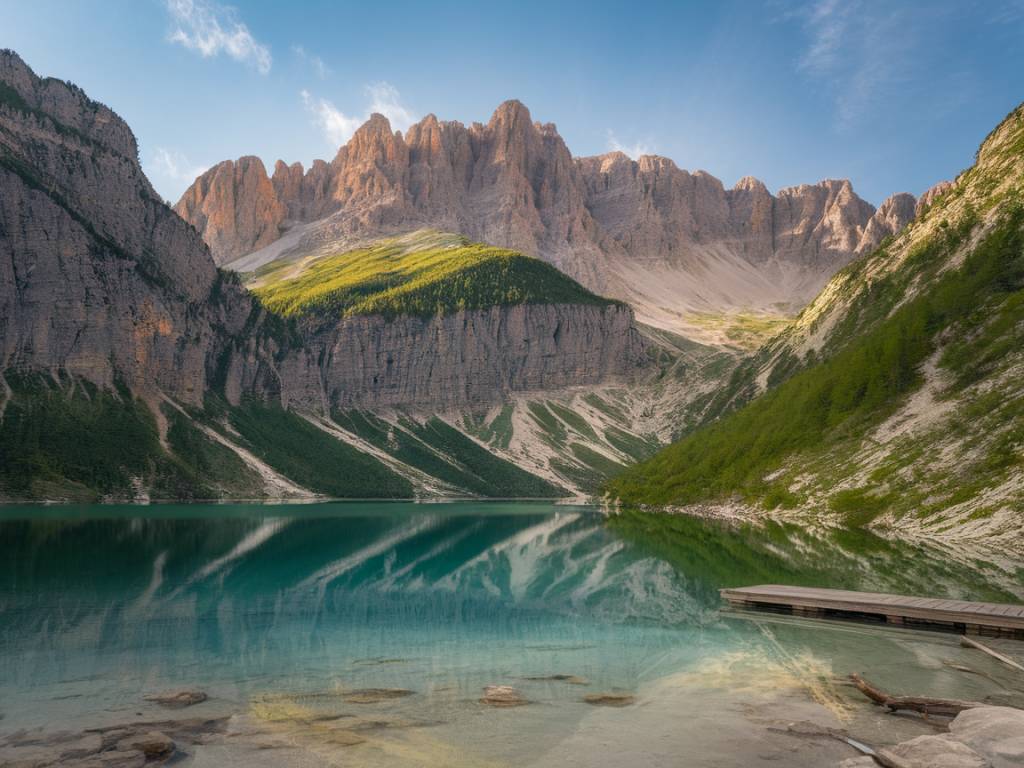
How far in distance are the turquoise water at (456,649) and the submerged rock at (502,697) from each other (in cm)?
49

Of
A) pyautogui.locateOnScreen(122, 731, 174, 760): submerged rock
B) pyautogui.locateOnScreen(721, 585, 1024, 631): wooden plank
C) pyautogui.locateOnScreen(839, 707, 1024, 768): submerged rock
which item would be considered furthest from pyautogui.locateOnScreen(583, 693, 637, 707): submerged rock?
pyautogui.locateOnScreen(721, 585, 1024, 631): wooden plank

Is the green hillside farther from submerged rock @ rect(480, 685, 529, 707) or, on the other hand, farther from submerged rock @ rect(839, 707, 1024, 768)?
submerged rock @ rect(480, 685, 529, 707)

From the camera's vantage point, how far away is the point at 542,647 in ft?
118

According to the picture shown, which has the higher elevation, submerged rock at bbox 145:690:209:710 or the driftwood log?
the driftwood log

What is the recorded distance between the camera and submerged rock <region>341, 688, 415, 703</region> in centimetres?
2627

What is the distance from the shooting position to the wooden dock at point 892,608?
38.8 meters

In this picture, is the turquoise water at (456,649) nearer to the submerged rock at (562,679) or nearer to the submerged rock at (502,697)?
the submerged rock at (562,679)

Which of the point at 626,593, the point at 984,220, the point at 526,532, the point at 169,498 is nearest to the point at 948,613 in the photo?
the point at 626,593

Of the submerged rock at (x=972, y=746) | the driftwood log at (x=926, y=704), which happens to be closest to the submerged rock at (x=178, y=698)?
the submerged rock at (x=972, y=746)

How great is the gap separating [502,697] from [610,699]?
11.6ft

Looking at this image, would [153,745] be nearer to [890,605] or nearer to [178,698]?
[178,698]

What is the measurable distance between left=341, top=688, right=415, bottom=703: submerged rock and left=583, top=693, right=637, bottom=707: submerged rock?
599 centimetres

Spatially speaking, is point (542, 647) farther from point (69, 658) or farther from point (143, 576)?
point (143, 576)

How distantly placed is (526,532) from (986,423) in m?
56.9
